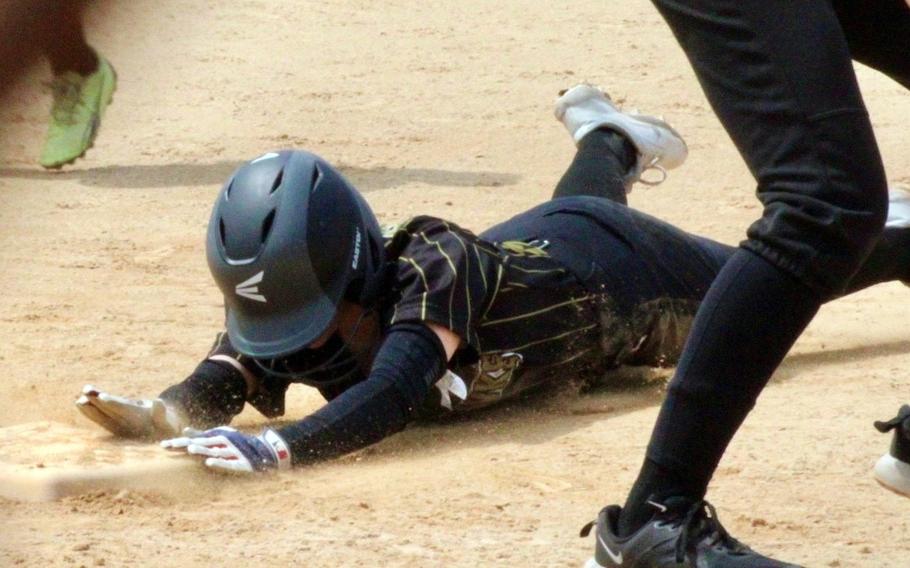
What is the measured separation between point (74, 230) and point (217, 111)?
285 centimetres

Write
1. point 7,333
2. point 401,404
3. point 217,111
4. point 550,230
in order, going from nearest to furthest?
point 401,404 < point 550,230 < point 7,333 < point 217,111

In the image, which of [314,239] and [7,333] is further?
[7,333]

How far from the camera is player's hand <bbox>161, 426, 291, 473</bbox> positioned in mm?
3189

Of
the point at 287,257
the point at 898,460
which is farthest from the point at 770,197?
the point at 287,257

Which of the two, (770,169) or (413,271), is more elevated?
(770,169)

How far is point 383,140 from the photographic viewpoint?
28.9 ft

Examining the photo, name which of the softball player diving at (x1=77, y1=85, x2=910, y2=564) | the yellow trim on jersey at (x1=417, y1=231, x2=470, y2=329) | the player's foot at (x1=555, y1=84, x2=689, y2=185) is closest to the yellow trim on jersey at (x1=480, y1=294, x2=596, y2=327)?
the softball player diving at (x1=77, y1=85, x2=910, y2=564)

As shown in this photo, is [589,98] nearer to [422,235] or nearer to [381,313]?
[422,235]

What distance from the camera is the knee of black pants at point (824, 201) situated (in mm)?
2078

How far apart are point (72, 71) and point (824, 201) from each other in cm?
146

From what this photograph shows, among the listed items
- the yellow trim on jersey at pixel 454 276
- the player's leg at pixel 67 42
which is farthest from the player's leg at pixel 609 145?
the player's leg at pixel 67 42

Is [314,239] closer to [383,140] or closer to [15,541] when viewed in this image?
[15,541]

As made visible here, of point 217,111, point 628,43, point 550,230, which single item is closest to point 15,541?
point 550,230

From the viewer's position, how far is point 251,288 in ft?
11.5
